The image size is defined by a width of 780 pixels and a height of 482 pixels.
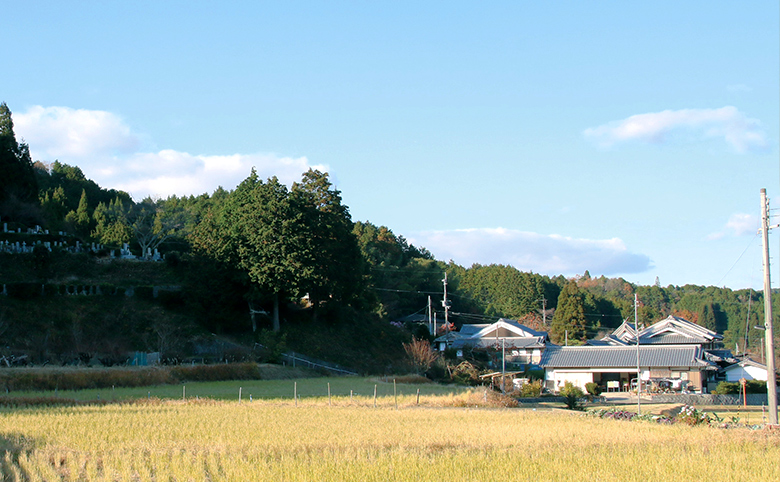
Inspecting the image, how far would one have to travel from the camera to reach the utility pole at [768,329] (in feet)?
59.7

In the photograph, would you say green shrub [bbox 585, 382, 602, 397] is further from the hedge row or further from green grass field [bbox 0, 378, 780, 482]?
the hedge row

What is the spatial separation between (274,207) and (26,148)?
21.6 m

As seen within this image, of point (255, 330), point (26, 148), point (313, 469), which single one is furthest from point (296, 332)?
point (313, 469)

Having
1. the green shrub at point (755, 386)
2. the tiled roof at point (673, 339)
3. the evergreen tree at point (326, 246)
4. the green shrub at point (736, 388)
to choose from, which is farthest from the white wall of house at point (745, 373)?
the evergreen tree at point (326, 246)

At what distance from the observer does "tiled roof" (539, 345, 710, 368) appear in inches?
1602

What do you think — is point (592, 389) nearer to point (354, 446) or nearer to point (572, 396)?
point (572, 396)

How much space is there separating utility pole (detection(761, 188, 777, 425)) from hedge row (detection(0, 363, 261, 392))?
2350 centimetres

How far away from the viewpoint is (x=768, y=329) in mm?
18016

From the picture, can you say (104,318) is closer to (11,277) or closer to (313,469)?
(11,277)

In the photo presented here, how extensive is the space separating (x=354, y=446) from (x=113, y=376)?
1846 cm

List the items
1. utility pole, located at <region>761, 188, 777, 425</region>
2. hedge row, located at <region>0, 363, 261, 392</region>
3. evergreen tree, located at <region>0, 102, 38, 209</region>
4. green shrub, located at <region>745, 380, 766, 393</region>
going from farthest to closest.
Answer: evergreen tree, located at <region>0, 102, 38, 209</region>
green shrub, located at <region>745, 380, 766, 393</region>
hedge row, located at <region>0, 363, 261, 392</region>
utility pole, located at <region>761, 188, 777, 425</region>

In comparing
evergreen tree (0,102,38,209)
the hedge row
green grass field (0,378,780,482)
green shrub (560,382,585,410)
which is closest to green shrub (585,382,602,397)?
green shrub (560,382,585,410)

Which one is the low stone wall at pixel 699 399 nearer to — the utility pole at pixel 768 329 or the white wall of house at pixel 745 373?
the white wall of house at pixel 745 373

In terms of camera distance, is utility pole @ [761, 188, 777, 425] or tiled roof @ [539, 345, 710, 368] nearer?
utility pole @ [761, 188, 777, 425]
